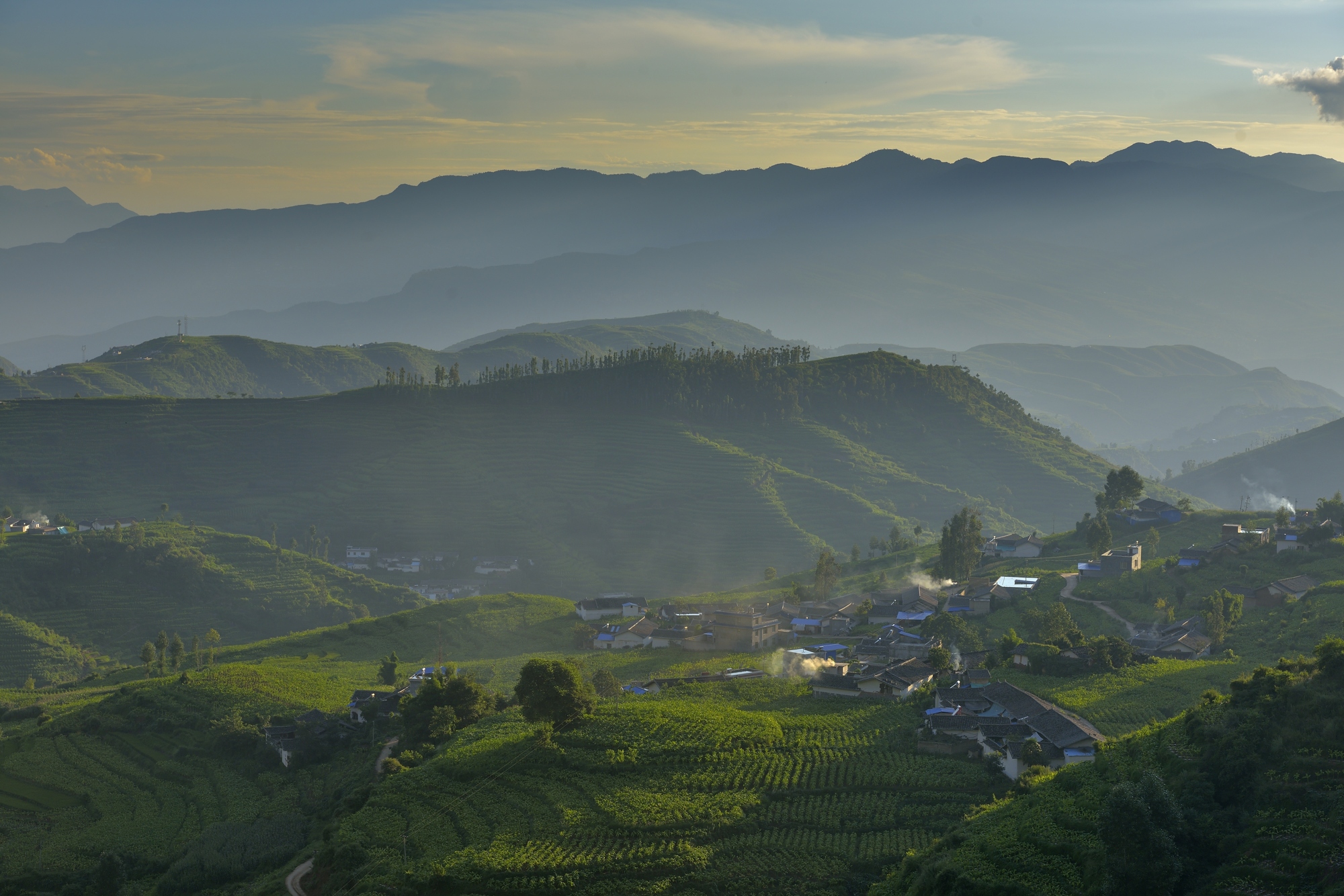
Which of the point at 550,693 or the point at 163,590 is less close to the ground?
the point at 550,693

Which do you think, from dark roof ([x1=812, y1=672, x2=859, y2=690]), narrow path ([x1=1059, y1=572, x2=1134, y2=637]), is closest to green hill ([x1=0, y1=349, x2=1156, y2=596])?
narrow path ([x1=1059, y1=572, x2=1134, y2=637])

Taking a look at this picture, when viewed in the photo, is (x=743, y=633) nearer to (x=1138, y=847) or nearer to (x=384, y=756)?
(x=384, y=756)

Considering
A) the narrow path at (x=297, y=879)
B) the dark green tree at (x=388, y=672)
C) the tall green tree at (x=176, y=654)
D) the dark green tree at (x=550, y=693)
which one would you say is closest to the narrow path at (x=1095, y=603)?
the dark green tree at (x=550, y=693)

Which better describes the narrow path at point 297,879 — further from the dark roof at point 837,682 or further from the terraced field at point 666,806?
the dark roof at point 837,682

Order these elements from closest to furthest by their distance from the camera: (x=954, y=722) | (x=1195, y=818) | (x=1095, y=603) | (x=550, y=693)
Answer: (x=1195, y=818), (x=954, y=722), (x=550, y=693), (x=1095, y=603)

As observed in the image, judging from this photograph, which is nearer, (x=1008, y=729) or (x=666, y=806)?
(x=666, y=806)

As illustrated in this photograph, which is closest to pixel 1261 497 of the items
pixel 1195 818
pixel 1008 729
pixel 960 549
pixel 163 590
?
pixel 960 549

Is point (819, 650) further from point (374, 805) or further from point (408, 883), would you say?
point (408, 883)
